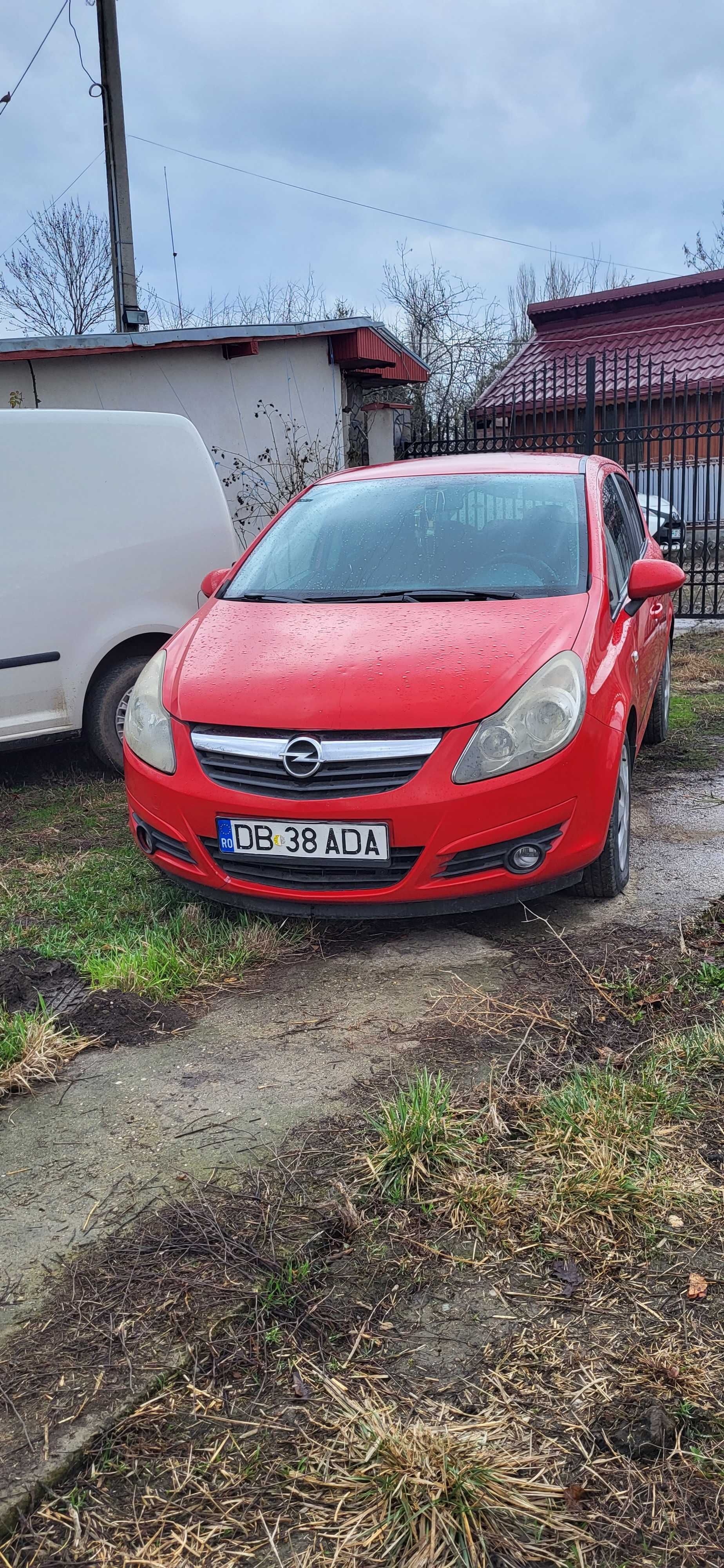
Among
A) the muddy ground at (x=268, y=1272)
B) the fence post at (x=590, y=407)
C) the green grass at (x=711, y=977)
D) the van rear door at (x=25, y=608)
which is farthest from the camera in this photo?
the fence post at (x=590, y=407)

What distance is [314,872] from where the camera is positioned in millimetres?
3602

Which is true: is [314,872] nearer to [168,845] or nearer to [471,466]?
[168,845]

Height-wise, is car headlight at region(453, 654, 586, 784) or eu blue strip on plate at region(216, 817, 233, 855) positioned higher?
car headlight at region(453, 654, 586, 784)

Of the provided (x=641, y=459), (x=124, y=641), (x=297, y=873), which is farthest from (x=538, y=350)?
(x=297, y=873)

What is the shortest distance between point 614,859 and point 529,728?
26.3 inches

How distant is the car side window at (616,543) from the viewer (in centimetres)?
439

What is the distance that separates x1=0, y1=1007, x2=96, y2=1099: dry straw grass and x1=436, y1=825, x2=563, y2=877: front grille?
44.9 inches

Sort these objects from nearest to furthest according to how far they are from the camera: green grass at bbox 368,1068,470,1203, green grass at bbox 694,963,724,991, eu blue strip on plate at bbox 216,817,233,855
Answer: green grass at bbox 368,1068,470,1203, green grass at bbox 694,963,724,991, eu blue strip on plate at bbox 216,817,233,855

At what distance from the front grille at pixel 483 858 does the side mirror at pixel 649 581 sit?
134 centimetres

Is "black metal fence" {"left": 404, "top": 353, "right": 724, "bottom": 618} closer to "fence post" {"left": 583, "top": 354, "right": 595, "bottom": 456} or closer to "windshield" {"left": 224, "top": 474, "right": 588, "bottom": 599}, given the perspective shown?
"fence post" {"left": 583, "top": 354, "right": 595, "bottom": 456}

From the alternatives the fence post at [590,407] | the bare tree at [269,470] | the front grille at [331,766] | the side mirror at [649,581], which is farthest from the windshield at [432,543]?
the fence post at [590,407]

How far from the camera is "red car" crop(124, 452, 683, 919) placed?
3463 millimetres

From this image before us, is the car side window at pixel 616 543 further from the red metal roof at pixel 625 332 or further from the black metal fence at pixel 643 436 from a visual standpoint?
the red metal roof at pixel 625 332

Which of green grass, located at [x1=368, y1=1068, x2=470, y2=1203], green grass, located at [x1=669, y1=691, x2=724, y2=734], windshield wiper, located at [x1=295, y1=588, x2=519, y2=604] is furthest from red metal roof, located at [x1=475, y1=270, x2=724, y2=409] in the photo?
green grass, located at [x1=368, y1=1068, x2=470, y2=1203]
